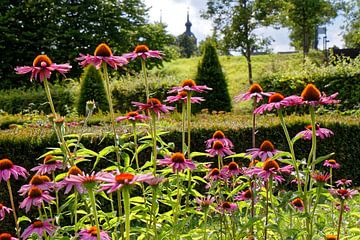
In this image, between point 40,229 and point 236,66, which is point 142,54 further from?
point 236,66

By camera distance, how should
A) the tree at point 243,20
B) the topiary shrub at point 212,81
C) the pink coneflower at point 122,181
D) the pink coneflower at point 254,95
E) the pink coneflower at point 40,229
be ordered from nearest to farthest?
1. the pink coneflower at point 122,181
2. the pink coneflower at point 40,229
3. the pink coneflower at point 254,95
4. the topiary shrub at point 212,81
5. the tree at point 243,20

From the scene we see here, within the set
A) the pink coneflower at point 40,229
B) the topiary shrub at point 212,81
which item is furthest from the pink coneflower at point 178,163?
the topiary shrub at point 212,81

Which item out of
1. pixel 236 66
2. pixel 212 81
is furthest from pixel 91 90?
pixel 236 66

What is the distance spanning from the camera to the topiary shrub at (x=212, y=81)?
11047 mm

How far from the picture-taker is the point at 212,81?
11352 mm

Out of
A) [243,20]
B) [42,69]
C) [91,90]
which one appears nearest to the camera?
[42,69]

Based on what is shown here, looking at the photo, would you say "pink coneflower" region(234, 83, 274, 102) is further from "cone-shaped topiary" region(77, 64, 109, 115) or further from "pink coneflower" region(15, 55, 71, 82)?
"cone-shaped topiary" region(77, 64, 109, 115)

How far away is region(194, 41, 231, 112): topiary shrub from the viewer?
11.0 m

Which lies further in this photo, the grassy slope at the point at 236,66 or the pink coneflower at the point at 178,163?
the grassy slope at the point at 236,66

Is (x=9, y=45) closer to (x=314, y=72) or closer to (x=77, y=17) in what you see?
(x=77, y=17)

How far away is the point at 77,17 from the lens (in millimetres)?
21219

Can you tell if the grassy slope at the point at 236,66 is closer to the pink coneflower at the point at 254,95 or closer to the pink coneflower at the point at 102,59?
the pink coneflower at the point at 254,95

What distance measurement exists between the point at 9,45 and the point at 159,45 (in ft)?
24.5

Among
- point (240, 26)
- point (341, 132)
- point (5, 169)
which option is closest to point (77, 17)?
point (240, 26)
